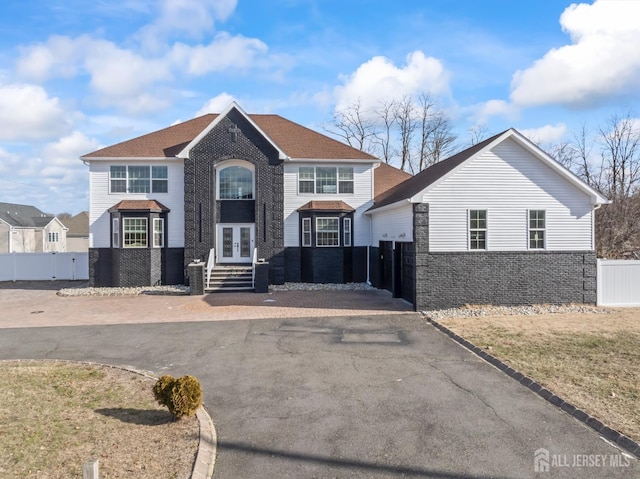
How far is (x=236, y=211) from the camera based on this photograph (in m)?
22.2

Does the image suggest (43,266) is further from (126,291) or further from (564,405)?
(564,405)

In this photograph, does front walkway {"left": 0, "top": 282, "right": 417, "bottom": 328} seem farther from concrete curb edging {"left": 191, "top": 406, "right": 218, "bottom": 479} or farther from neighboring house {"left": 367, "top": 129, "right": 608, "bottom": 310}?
concrete curb edging {"left": 191, "top": 406, "right": 218, "bottom": 479}

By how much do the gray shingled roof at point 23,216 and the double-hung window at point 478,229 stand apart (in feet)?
174

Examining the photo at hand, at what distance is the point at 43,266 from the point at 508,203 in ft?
83.7

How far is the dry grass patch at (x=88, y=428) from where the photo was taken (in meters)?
4.71

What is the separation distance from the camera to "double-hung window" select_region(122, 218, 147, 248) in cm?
2112

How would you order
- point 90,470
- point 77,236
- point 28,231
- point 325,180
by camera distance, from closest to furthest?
point 90,470 → point 325,180 → point 28,231 → point 77,236

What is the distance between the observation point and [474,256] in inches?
580

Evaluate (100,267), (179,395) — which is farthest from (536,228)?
(100,267)

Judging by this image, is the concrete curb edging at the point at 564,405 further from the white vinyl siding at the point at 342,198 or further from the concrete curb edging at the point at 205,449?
the white vinyl siding at the point at 342,198

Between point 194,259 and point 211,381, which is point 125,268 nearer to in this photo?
point 194,259

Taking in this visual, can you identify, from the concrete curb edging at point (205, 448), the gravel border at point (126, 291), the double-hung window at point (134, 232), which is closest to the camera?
the concrete curb edging at point (205, 448)

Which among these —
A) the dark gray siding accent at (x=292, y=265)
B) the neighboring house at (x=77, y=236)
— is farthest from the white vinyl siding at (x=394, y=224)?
the neighboring house at (x=77, y=236)

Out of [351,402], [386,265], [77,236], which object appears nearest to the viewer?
[351,402]
